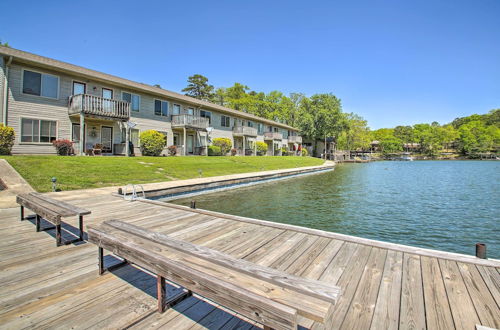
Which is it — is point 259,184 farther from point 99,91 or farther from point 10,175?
point 99,91

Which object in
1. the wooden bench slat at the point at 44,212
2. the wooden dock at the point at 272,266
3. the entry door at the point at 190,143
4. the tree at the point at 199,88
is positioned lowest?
the wooden dock at the point at 272,266

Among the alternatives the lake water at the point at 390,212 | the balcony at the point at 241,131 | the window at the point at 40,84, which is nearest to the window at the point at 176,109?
the balcony at the point at 241,131

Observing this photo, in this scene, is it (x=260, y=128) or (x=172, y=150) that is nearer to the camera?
(x=172, y=150)

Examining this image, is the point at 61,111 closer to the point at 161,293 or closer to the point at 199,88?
the point at 161,293

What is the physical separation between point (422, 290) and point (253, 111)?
175ft

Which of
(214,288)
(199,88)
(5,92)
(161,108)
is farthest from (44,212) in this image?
(199,88)

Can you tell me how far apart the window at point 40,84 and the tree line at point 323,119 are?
3987cm

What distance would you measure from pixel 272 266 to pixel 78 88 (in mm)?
19023

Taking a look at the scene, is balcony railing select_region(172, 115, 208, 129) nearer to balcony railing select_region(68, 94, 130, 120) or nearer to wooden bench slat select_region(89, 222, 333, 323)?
balcony railing select_region(68, 94, 130, 120)

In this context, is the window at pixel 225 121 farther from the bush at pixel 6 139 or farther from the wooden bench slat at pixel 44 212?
the wooden bench slat at pixel 44 212

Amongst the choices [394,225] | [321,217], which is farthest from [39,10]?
[394,225]

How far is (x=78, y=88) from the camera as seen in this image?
1650 cm

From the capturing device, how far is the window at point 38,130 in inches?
559

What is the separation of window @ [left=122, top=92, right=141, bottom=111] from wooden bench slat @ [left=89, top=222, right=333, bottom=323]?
19.5 m
